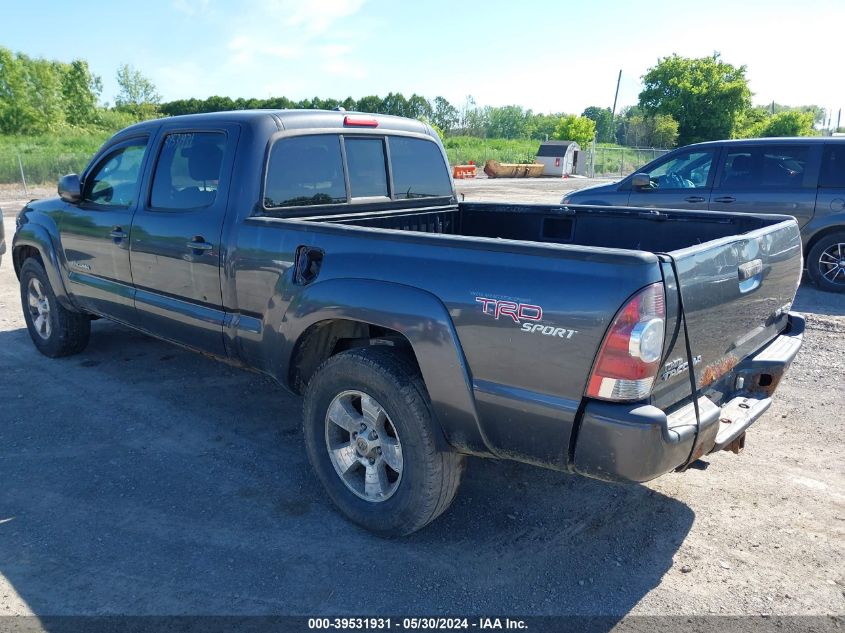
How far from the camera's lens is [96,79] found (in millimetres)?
69250

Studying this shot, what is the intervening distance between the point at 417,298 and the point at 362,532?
1.25 metres

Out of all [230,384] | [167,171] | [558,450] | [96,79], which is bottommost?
[230,384]

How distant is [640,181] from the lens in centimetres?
861

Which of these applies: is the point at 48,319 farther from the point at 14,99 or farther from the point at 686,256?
the point at 14,99

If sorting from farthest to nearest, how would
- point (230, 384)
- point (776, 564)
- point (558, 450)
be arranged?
point (230, 384)
point (776, 564)
point (558, 450)

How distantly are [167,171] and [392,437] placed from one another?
2.45m

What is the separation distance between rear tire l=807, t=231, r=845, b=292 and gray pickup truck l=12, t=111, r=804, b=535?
16.6ft

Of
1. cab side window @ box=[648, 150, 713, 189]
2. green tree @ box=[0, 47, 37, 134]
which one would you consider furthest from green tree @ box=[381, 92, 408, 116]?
cab side window @ box=[648, 150, 713, 189]

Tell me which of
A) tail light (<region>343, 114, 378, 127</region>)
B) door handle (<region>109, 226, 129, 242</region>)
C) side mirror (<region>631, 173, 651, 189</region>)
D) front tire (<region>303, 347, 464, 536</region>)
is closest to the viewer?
front tire (<region>303, 347, 464, 536</region>)

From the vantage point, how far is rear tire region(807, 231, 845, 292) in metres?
7.78

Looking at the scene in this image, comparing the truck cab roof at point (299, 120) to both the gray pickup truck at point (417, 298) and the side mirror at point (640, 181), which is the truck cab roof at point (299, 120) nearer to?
the gray pickup truck at point (417, 298)

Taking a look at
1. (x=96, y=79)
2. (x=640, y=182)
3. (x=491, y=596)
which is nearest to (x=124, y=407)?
(x=491, y=596)

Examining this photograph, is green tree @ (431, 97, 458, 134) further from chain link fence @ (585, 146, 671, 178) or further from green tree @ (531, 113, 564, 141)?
chain link fence @ (585, 146, 671, 178)

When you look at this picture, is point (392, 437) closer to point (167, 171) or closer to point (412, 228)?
point (412, 228)
